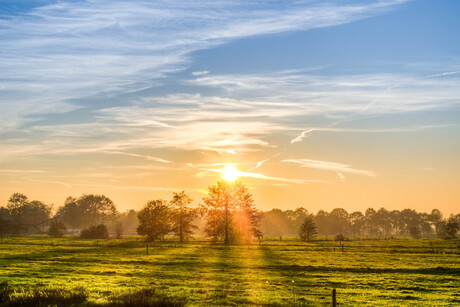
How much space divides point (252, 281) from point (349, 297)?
9.91 m

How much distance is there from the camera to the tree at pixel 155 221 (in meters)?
125

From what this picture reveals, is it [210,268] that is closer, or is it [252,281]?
[252,281]

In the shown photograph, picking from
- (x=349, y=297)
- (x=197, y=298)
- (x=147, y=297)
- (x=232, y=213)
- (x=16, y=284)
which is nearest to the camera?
(x=147, y=297)

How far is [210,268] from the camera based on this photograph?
48.4 m

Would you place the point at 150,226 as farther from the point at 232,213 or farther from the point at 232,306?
the point at 232,306

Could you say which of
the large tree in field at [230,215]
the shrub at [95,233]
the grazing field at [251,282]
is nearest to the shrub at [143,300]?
the grazing field at [251,282]

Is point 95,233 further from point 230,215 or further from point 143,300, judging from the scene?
point 143,300

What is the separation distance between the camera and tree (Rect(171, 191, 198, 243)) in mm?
127062

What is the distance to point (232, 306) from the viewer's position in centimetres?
2662

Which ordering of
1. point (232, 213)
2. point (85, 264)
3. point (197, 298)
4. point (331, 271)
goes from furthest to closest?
point (232, 213)
point (85, 264)
point (331, 271)
point (197, 298)

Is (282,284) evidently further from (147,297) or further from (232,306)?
(147,297)

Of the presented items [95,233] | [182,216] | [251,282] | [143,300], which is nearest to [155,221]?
[182,216]

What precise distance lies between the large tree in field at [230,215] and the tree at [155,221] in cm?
1505

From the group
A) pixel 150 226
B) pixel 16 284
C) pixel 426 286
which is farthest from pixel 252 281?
pixel 150 226
